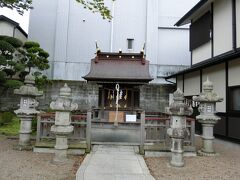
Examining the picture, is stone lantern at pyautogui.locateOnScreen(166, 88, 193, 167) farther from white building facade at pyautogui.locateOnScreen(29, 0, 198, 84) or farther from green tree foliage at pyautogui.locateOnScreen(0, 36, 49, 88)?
white building facade at pyautogui.locateOnScreen(29, 0, 198, 84)

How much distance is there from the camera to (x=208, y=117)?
8.57 meters

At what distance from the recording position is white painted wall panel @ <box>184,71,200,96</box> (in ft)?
46.0

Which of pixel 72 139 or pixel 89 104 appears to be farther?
pixel 89 104

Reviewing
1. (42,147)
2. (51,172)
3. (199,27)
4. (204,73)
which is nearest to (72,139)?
(42,147)

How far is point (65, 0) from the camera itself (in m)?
20.2

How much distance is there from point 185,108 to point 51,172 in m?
4.32

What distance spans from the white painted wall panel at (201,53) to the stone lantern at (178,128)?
756 cm

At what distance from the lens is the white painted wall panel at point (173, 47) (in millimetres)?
20438

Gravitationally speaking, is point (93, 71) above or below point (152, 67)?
below

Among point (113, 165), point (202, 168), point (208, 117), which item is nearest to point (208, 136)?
point (208, 117)

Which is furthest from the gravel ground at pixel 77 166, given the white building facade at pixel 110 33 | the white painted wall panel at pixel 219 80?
the white building facade at pixel 110 33

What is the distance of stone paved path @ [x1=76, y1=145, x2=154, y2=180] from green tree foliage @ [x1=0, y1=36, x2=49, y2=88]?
884 cm

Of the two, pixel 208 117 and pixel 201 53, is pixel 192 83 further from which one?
pixel 208 117

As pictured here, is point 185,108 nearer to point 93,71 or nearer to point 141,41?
point 93,71
